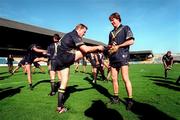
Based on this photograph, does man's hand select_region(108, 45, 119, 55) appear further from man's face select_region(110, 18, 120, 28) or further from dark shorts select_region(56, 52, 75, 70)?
dark shorts select_region(56, 52, 75, 70)

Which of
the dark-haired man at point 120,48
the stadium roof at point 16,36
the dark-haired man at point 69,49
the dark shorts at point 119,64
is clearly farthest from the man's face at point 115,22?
the stadium roof at point 16,36

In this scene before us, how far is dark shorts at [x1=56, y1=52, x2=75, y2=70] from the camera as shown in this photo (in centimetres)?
568

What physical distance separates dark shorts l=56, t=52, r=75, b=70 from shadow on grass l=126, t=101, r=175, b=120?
2.11 metres

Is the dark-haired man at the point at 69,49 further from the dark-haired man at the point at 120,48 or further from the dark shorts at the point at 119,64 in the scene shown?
the dark shorts at the point at 119,64

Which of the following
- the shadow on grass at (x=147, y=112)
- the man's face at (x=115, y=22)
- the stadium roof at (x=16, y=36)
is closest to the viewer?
the shadow on grass at (x=147, y=112)

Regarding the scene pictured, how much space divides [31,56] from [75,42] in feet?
15.5

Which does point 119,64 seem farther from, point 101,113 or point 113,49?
point 101,113

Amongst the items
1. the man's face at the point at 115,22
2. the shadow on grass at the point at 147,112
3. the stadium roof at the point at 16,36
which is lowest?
the shadow on grass at the point at 147,112

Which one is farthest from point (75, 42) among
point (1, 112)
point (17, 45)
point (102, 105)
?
point (17, 45)

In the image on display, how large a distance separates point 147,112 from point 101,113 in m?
1.16

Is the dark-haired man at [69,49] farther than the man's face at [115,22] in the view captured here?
No

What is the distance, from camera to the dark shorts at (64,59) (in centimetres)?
568

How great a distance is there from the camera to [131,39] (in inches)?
237

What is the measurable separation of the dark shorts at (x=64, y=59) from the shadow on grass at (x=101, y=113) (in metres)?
1.36
